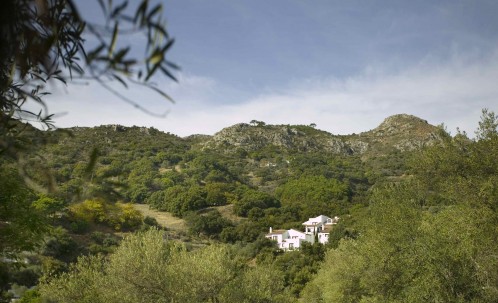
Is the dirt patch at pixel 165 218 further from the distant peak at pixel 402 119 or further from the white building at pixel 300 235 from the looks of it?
the distant peak at pixel 402 119

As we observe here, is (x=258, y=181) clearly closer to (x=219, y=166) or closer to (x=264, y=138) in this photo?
(x=219, y=166)

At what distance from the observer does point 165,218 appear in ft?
205

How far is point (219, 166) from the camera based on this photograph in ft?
300

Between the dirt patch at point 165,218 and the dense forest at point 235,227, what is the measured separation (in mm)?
796

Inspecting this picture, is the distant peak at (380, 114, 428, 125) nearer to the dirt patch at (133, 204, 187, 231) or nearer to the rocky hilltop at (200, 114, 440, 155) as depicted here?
the rocky hilltop at (200, 114, 440, 155)

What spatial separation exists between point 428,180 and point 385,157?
9292 centimetres

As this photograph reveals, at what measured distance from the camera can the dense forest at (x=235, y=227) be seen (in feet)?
25.3

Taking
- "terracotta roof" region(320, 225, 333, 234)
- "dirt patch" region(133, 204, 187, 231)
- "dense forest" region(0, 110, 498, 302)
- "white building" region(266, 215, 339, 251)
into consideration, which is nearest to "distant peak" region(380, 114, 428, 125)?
"dense forest" region(0, 110, 498, 302)

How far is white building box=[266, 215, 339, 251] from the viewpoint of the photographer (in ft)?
184

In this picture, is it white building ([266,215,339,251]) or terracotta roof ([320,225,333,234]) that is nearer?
white building ([266,215,339,251])

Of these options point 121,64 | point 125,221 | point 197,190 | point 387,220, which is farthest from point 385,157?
point 121,64

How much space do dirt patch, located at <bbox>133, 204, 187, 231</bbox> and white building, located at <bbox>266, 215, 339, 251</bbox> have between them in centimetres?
1280

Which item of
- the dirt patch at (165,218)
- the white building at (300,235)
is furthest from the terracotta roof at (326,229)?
the dirt patch at (165,218)

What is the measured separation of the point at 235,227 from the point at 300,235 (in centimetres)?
916
